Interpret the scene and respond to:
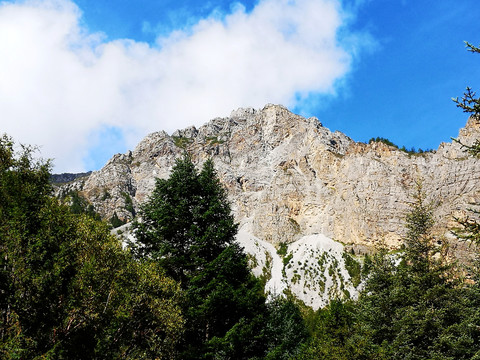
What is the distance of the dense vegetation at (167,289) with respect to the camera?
17172 millimetres

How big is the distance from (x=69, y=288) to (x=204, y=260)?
8716 mm

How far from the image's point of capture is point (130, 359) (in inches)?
719

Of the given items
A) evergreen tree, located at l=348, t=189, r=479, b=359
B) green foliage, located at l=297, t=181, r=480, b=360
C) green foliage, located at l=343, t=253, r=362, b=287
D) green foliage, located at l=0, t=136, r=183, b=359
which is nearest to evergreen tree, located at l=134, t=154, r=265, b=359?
green foliage, located at l=0, t=136, r=183, b=359

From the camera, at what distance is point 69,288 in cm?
1797

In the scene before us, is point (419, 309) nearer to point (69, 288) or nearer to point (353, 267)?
point (69, 288)

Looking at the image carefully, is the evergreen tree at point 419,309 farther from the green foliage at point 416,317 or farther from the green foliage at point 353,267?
the green foliage at point 353,267

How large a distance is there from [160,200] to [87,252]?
28.8ft

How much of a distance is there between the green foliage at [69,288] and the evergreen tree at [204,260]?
1.95m

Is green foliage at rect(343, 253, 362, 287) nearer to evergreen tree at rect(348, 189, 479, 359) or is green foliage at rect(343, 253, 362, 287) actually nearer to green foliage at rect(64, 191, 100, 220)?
evergreen tree at rect(348, 189, 479, 359)

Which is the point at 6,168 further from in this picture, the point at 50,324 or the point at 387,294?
the point at 387,294

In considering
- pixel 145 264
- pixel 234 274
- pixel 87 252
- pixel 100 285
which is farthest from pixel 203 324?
pixel 87 252

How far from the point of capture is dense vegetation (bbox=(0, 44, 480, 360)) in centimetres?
1717

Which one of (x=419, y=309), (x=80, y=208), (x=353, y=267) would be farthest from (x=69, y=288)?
(x=353, y=267)

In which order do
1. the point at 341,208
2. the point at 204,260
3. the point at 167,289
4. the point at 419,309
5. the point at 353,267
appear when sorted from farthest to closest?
the point at 341,208
the point at 353,267
the point at 419,309
the point at 204,260
the point at 167,289
